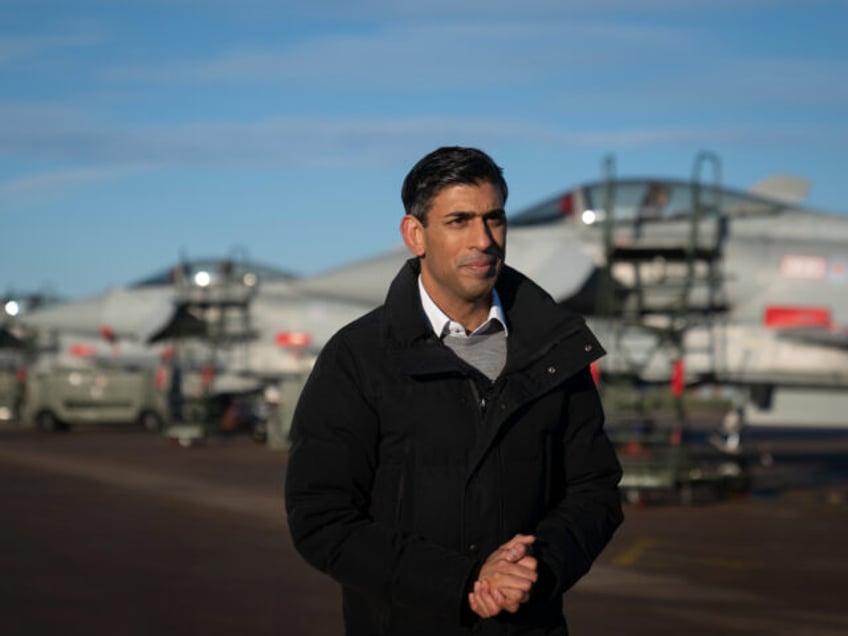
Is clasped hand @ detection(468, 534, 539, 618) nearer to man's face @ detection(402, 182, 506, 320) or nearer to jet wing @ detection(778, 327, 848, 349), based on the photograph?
man's face @ detection(402, 182, 506, 320)

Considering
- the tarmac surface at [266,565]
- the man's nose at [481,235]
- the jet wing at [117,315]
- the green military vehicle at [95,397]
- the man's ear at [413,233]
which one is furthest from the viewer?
the green military vehicle at [95,397]

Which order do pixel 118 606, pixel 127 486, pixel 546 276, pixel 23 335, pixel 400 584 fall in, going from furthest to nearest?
pixel 23 335 < pixel 127 486 < pixel 546 276 < pixel 118 606 < pixel 400 584

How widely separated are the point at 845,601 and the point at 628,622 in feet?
5.47

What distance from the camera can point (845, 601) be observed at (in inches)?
332

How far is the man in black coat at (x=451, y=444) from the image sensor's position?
2930 millimetres

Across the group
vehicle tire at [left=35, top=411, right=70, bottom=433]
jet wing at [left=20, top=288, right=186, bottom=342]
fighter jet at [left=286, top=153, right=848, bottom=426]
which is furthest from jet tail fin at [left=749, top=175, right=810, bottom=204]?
vehicle tire at [left=35, top=411, right=70, bottom=433]

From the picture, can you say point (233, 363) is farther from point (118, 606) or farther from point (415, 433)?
point (415, 433)

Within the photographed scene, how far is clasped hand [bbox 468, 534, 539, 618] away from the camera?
278 cm

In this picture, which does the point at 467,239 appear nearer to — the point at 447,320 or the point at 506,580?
the point at 447,320

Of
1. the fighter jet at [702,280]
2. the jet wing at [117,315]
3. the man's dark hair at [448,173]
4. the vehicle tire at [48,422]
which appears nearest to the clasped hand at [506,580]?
the man's dark hair at [448,173]

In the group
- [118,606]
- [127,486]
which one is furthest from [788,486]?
[118,606]

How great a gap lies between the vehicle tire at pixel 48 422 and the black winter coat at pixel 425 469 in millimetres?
31908

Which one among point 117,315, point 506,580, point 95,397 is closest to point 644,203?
point 506,580

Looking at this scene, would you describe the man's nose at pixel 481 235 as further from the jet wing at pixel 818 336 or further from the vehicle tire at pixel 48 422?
the vehicle tire at pixel 48 422
